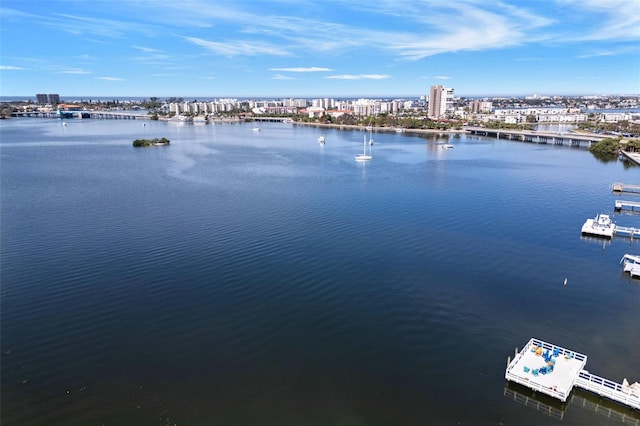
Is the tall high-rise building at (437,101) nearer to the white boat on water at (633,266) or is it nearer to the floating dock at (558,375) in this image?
the white boat on water at (633,266)

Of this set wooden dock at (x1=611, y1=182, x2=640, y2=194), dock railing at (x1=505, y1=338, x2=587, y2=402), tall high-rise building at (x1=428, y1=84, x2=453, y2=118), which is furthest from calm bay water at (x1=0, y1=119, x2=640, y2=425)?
tall high-rise building at (x1=428, y1=84, x2=453, y2=118)

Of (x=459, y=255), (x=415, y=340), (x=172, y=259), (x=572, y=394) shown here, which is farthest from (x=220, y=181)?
(x=572, y=394)

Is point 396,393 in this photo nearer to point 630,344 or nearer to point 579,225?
point 630,344

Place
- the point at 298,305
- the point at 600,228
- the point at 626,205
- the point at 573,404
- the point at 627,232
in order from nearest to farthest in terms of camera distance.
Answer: the point at 573,404
the point at 298,305
the point at 600,228
the point at 627,232
the point at 626,205

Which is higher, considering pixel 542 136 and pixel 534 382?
pixel 542 136

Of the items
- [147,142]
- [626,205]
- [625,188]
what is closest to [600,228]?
[626,205]

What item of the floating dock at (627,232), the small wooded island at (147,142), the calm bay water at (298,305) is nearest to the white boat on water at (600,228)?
the floating dock at (627,232)

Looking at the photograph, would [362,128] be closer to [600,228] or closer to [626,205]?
[626,205]
